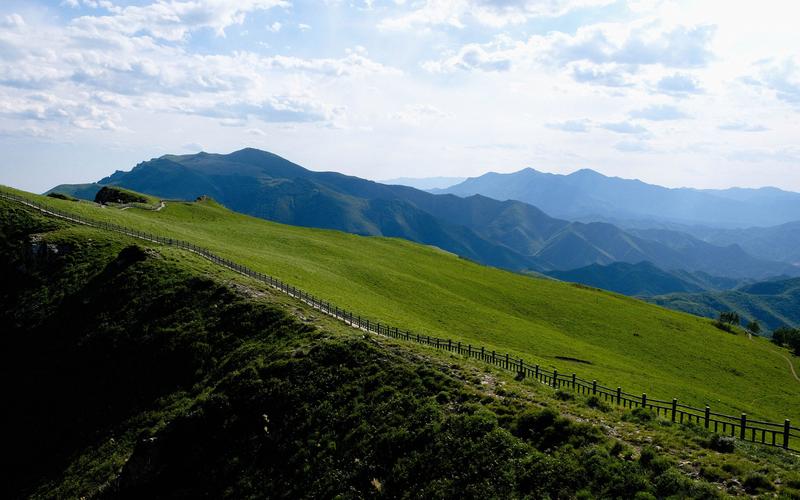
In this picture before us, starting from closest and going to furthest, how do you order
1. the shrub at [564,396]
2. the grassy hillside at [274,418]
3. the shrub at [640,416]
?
1. the grassy hillside at [274,418]
2. the shrub at [640,416]
3. the shrub at [564,396]

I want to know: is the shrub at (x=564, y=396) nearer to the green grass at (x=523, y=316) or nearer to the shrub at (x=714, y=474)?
the shrub at (x=714, y=474)

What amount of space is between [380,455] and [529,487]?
7.65 m

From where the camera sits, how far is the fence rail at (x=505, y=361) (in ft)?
103

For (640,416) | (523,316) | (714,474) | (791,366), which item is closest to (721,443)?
(714,474)

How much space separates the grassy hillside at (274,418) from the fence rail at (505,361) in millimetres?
4216

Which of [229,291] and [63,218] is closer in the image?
[229,291]

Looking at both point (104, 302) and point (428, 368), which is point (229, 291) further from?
point (428, 368)

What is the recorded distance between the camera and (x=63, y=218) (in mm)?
69562

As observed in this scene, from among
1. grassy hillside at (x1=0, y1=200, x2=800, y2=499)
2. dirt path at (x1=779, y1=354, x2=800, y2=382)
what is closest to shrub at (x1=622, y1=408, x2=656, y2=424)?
grassy hillside at (x1=0, y1=200, x2=800, y2=499)

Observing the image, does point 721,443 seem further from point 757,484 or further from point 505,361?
point 505,361

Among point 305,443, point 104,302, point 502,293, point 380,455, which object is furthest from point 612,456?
point 502,293

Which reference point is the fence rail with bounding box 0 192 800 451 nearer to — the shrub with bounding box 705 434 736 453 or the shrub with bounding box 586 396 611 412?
the shrub with bounding box 586 396 611 412

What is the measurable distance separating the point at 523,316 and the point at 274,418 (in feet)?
197

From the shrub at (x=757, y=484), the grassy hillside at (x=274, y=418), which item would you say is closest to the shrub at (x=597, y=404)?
the grassy hillside at (x=274, y=418)
